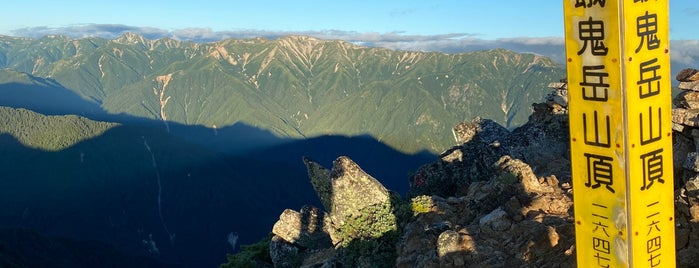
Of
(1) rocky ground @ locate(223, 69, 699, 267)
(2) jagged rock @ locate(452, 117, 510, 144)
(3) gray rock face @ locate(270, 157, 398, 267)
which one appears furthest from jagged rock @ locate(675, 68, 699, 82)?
(2) jagged rock @ locate(452, 117, 510, 144)

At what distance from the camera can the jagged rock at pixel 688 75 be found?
1841cm

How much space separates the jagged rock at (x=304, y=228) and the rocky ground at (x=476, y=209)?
0.07 meters

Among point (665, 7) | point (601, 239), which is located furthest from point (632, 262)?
point (665, 7)

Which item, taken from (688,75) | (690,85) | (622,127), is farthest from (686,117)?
(622,127)

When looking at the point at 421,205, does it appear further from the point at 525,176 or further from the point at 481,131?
the point at 481,131

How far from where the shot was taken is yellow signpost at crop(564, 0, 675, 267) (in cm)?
745

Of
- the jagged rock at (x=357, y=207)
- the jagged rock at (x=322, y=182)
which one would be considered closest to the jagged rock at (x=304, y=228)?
the jagged rock at (x=322, y=182)

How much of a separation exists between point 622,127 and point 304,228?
28198 mm

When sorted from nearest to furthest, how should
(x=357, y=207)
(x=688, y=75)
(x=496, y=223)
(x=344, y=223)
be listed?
(x=496, y=223) → (x=688, y=75) → (x=344, y=223) → (x=357, y=207)

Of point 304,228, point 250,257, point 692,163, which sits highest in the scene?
point 692,163

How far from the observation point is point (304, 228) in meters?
34.3

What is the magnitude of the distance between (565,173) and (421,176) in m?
9.04

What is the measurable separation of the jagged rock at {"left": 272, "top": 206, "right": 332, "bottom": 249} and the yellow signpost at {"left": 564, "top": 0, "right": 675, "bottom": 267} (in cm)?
2492

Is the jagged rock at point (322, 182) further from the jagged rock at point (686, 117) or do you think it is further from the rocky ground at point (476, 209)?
the jagged rock at point (686, 117)
